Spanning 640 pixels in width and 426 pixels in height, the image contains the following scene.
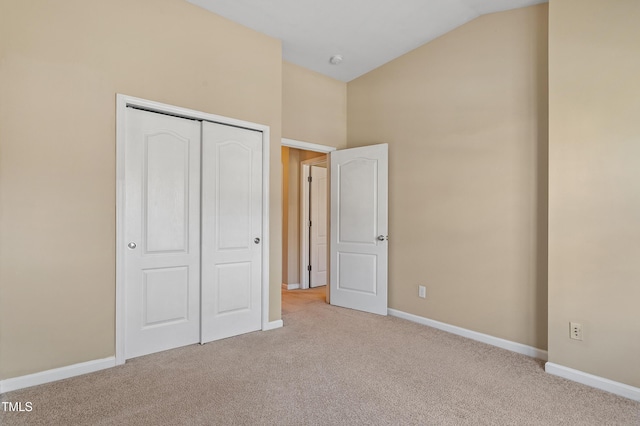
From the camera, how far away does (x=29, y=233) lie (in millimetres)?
2184

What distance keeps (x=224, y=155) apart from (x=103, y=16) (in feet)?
4.40

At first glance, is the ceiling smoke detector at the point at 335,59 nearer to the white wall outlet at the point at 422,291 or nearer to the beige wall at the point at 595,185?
the beige wall at the point at 595,185

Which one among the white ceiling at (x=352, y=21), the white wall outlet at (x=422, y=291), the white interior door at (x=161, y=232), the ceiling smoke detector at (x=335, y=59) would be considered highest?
the white ceiling at (x=352, y=21)

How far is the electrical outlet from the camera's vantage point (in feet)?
7.70

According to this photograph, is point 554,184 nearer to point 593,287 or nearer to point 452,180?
point 593,287

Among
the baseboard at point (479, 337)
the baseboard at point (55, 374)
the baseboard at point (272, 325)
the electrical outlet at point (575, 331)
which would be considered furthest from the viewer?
the baseboard at point (272, 325)

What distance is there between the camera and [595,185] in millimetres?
2293

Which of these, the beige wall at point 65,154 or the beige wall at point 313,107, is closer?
the beige wall at point 65,154

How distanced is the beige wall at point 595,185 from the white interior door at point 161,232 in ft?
9.66

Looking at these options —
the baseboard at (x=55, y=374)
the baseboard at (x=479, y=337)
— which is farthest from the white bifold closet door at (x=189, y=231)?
the baseboard at (x=479, y=337)

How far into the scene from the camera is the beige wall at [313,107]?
13.0 ft

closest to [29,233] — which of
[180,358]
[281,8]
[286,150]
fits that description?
[180,358]

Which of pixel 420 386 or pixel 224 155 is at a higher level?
pixel 224 155

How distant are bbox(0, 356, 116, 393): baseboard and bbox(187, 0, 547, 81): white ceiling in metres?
3.03
